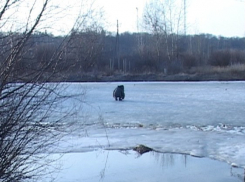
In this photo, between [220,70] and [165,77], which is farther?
[165,77]

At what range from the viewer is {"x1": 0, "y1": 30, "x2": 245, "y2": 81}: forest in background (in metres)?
3.64

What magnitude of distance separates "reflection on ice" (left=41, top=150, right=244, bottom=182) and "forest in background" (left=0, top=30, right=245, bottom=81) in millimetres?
1874

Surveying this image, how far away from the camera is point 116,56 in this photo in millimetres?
53688

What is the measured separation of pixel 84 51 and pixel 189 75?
40.1 meters

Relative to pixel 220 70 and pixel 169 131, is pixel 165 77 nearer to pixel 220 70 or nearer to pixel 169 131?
pixel 220 70

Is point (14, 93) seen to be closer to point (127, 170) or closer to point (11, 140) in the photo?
point (11, 140)

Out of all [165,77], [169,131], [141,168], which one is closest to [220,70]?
[165,77]

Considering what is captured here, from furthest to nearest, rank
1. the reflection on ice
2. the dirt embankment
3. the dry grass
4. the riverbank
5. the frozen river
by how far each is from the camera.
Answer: the dry grass < the riverbank < the dirt embankment < the frozen river < the reflection on ice

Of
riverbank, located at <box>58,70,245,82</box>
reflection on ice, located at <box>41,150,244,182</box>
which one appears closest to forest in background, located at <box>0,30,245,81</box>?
riverbank, located at <box>58,70,245,82</box>

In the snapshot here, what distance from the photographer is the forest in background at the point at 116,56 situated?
3.64 m

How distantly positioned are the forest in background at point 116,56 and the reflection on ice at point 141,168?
6.15ft

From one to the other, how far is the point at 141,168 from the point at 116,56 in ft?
154

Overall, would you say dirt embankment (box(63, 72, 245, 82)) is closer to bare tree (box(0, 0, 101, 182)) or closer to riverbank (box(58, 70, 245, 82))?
riverbank (box(58, 70, 245, 82))

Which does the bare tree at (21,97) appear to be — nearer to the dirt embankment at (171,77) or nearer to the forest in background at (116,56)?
the forest in background at (116,56)
